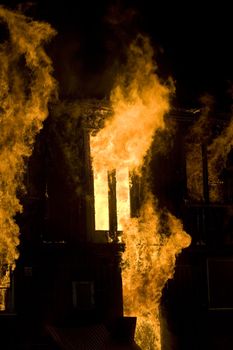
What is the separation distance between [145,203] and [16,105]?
513 cm

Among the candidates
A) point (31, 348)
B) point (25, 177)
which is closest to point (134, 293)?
point (31, 348)

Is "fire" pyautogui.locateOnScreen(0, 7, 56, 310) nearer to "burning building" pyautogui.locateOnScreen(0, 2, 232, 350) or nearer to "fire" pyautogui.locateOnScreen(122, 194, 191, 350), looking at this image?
"burning building" pyautogui.locateOnScreen(0, 2, 232, 350)

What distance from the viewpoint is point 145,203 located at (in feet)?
65.0

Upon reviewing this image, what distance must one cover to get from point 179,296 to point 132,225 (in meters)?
2.98

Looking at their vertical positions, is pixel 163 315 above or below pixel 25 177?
below

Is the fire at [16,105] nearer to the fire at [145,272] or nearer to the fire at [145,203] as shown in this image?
the fire at [145,203]

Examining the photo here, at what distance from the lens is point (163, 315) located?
779 inches

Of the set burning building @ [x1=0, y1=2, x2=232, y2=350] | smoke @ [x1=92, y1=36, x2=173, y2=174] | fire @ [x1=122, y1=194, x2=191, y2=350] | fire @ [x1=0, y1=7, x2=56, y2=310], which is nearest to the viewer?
fire @ [x1=0, y1=7, x2=56, y2=310]

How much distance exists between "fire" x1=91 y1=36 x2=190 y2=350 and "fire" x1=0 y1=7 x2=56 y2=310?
2.20 meters

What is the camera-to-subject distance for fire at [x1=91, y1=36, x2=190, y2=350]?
19.1 m

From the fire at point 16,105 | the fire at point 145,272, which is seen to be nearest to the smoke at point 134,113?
the fire at point 145,272

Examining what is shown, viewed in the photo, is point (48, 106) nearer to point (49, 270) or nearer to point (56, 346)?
point (49, 270)

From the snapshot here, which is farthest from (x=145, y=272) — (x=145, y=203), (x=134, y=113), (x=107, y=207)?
(x=134, y=113)

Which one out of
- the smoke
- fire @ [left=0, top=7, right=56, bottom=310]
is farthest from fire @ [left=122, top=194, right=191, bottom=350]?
fire @ [left=0, top=7, right=56, bottom=310]
